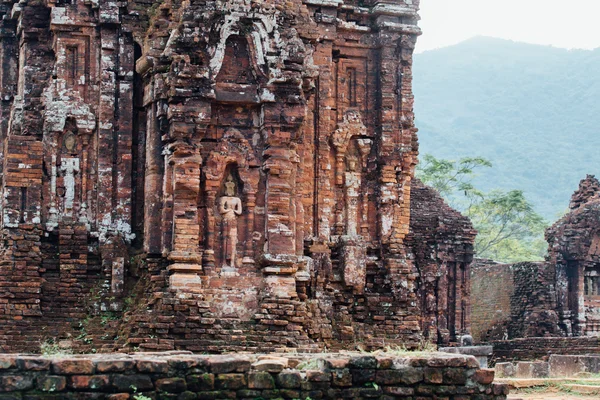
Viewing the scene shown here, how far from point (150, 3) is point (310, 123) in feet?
11.0

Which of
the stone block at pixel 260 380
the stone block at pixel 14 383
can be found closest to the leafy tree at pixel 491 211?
the stone block at pixel 260 380

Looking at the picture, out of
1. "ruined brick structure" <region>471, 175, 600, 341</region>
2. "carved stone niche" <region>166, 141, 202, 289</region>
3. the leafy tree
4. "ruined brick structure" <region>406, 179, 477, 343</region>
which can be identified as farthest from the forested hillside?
"carved stone niche" <region>166, 141, 202, 289</region>

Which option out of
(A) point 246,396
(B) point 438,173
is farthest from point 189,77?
(B) point 438,173

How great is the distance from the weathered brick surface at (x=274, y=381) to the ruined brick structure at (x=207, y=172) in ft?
22.7

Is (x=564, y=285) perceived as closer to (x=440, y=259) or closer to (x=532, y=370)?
(x=440, y=259)

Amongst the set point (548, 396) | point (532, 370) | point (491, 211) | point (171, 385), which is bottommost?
point (548, 396)

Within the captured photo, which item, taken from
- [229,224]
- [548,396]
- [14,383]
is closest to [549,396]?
[548,396]

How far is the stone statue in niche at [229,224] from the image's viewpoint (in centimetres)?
2036

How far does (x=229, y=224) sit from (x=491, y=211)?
44010mm

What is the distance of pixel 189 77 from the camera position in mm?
20125

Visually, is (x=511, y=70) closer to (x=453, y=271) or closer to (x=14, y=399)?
(x=453, y=271)

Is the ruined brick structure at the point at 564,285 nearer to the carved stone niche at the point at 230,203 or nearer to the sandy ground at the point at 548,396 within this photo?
the carved stone niche at the point at 230,203

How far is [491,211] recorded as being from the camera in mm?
63188

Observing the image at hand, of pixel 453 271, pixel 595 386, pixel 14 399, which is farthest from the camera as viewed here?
pixel 453 271
